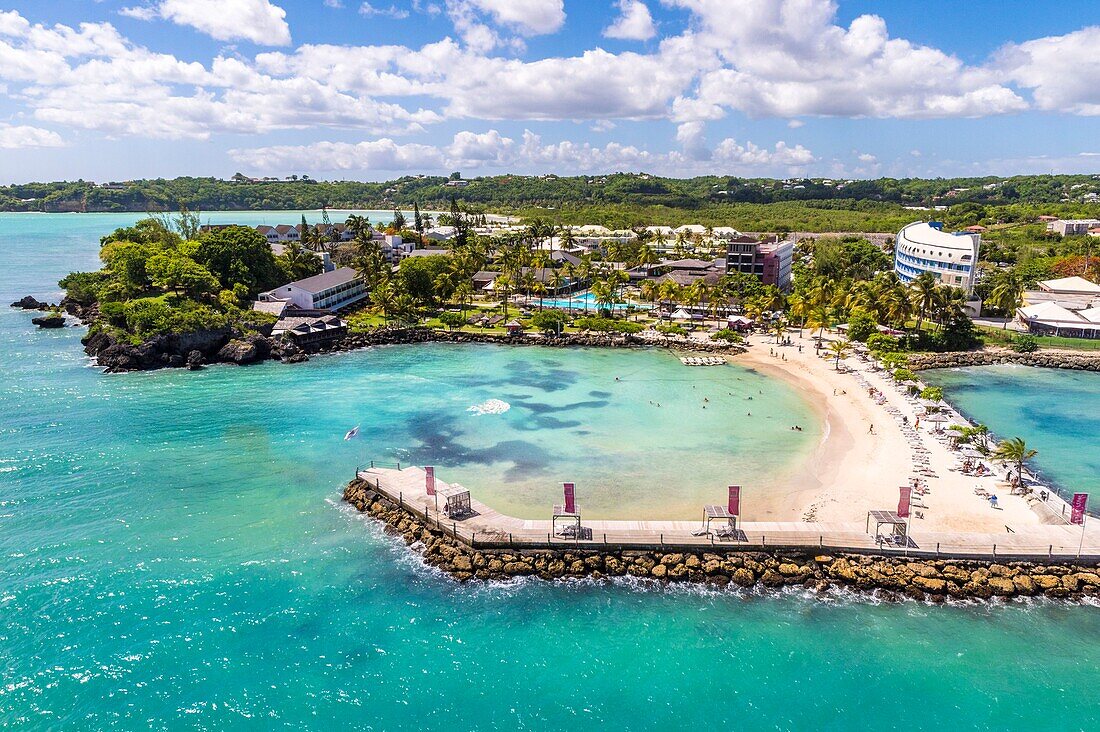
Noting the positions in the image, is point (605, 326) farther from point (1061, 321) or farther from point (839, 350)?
point (1061, 321)

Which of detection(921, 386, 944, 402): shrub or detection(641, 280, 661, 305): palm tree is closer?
detection(921, 386, 944, 402): shrub

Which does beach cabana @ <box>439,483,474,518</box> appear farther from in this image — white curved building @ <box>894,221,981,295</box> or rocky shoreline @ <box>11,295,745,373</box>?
white curved building @ <box>894,221,981,295</box>

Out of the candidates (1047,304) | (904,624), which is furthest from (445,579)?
(1047,304)

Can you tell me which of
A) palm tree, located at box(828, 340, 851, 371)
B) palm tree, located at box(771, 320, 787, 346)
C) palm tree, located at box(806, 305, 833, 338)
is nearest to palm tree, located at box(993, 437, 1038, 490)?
palm tree, located at box(828, 340, 851, 371)

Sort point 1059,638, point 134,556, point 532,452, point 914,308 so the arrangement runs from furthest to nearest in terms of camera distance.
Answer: point 914,308
point 532,452
point 134,556
point 1059,638

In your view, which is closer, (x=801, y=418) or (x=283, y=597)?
(x=283, y=597)

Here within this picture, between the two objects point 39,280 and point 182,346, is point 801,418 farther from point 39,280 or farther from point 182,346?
point 39,280

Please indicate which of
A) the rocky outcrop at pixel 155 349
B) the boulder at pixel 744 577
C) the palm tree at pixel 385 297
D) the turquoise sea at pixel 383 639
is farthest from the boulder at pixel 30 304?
the boulder at pixel 744 577

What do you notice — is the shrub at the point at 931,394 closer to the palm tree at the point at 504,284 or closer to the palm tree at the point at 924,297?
the palm tree at the point at 924,297
